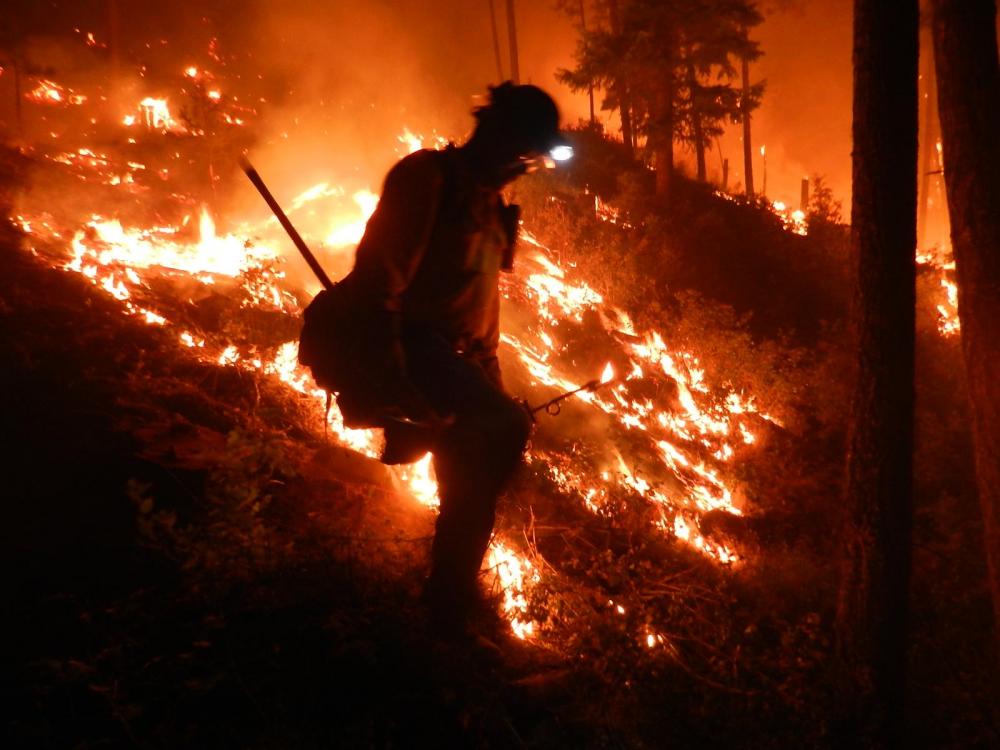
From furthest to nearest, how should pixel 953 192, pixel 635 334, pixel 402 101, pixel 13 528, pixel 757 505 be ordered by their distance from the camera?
pixel 402 101 < pixel 635 334 < pixel 757 505 < pixel 953 192 < pixel 13 528

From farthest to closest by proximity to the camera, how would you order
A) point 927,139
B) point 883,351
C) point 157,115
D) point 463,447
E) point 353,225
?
point 927,139 < point 157,115 < point 353,225 < point 883,351 < point 463,447

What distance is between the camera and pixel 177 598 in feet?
9.44

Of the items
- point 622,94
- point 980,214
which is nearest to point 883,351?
point 980,214

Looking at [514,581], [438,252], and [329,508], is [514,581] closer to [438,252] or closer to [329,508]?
[329,508]

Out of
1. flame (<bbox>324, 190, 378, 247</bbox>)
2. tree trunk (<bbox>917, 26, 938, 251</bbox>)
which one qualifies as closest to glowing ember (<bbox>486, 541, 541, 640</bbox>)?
flame (<bbox>324, 190, 378, 247</bbox>)

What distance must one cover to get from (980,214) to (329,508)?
18.7ft

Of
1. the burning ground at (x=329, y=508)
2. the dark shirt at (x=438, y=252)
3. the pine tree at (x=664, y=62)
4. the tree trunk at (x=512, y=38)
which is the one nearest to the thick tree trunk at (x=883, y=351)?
the burning ground at (x=329, y=508)

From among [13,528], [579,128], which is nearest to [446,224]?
[13,528]

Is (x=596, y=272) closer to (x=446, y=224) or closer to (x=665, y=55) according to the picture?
(x=665, y=55)

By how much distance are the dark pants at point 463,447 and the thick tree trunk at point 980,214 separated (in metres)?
4.22

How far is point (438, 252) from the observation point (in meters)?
2.78

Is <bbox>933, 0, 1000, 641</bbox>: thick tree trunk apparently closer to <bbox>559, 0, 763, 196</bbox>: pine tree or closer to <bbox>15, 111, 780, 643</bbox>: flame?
<bbox>15, 111, 780, 643</bbox>: flame

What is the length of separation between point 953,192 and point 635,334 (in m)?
5.96

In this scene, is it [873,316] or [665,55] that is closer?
[873,316]
